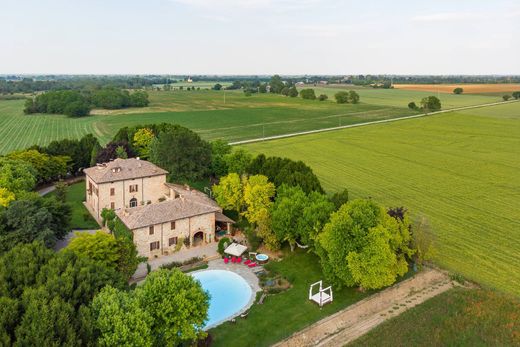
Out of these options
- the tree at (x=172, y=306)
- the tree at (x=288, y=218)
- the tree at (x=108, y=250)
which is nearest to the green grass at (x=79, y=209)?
the tree at (x=108, y=250)

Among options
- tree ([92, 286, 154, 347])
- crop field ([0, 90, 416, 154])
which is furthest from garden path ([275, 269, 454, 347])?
crop field ([0, 90, 416, 154])

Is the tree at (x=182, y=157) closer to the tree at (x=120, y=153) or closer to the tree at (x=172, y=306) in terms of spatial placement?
the tree at (x=120, y=153)

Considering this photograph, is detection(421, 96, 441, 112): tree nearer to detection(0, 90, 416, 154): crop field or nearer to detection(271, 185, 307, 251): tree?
detection(0, 90, 416, 154): crop field

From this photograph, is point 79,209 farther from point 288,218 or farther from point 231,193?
point 288,218

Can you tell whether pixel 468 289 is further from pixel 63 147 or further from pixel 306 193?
pixel 63 147

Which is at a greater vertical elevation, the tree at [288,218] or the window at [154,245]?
the tree at [288,218]
